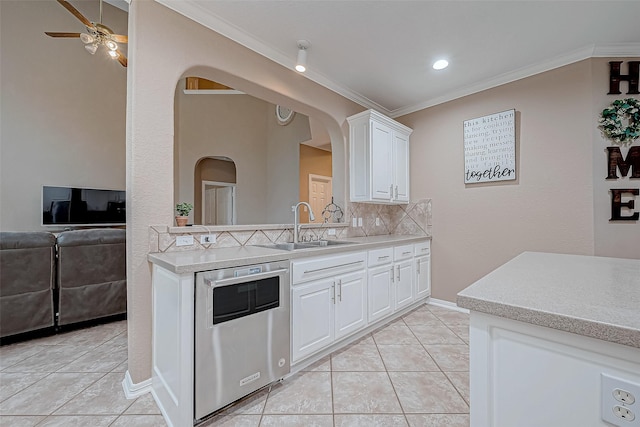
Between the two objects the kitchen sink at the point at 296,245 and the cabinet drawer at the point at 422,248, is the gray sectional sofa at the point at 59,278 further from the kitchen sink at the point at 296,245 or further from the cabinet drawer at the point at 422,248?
the cabinet drawer at the point at 422,248

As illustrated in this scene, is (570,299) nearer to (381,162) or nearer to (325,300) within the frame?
(325,300)

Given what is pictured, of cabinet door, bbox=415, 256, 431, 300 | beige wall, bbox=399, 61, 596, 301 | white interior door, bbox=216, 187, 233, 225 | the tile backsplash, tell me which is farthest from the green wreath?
white interior door, bbox=216, 187, 233, 225

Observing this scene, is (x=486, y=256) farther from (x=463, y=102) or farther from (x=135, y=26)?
(x=135, y=26)

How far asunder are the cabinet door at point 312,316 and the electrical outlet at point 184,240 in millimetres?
833

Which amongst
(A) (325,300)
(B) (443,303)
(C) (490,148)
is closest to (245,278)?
(A) (325,300)

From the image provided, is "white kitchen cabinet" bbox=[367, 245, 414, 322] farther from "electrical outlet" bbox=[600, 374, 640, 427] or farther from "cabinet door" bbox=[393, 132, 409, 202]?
"electrical outlet" bbox=[600, 374, 640, 427]

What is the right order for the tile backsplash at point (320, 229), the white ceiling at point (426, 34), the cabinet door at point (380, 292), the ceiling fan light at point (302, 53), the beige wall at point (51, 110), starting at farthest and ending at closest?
the beige wall at point (51, 110) → the cabinet door at point (380, 292) → the ceiling fan light at point (302, 53) → the white ceiling at point (426, 34) → the tile backsplash at point (320, 229)

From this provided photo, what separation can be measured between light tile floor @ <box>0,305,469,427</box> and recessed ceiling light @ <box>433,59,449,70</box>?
8.85ft

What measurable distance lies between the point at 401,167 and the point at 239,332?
9.33 ft

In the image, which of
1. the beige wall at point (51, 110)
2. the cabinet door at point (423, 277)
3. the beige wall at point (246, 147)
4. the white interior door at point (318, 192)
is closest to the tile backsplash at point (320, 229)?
the cabinet door at point (423, 277)

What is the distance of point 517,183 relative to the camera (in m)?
2.87

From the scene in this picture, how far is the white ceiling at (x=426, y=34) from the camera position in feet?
6.60

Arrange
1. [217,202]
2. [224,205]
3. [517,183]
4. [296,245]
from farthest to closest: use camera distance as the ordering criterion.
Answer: [217,202] → [224,205] → [517,183] → [296,245]

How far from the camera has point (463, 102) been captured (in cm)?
327
